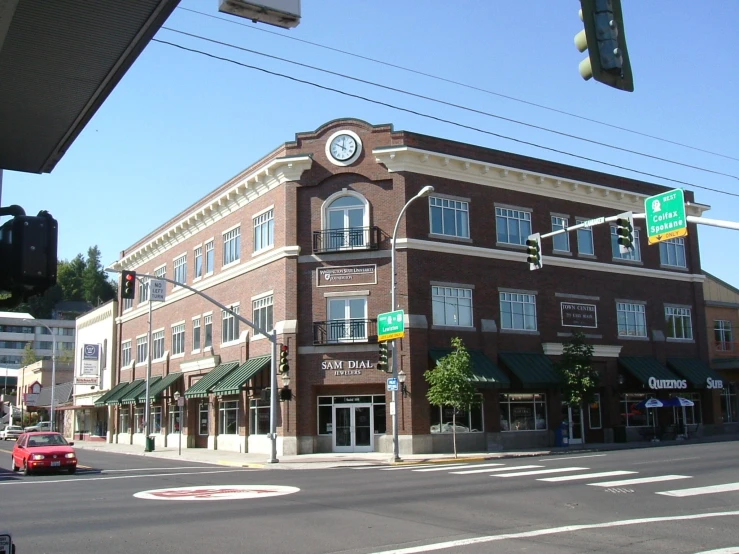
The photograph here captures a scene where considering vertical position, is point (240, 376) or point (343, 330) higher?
point (343, 330)

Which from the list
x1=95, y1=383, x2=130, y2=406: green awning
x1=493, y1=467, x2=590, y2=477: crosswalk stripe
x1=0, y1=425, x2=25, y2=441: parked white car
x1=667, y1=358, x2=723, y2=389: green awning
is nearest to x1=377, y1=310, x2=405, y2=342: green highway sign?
x1=493, y1=467, x2=590, y2=477: crosswalk stripe

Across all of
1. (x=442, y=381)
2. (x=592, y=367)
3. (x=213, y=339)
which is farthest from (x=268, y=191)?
(x=592, y=367)

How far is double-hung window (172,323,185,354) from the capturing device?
156 ft

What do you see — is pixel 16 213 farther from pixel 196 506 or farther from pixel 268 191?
pixel 268 191

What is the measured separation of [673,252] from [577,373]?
13620 millimetres

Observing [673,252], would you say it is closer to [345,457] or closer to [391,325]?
[391,325]

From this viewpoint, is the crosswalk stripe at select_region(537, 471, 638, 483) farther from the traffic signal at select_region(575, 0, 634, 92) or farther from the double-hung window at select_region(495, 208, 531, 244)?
the double-hung window at select_region(495, 208, 531, 244)

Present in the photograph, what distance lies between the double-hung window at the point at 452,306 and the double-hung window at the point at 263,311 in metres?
7.87

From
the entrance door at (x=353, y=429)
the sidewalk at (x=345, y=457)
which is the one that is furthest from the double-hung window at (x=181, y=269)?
the entrance door at (x=353, y=429)

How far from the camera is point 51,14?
398cm

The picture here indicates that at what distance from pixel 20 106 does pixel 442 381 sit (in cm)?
2808

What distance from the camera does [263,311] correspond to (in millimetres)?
38000

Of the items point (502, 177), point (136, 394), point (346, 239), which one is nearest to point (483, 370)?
point (346, 239)

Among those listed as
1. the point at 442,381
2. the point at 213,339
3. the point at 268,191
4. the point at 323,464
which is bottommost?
the point at 323,464
